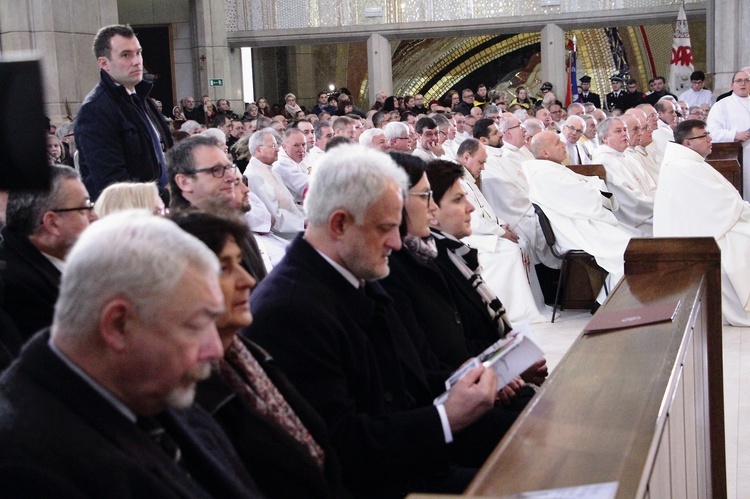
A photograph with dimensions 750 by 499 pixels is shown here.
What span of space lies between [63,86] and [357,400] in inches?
566

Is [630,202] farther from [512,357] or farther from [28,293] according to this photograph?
[28,293]

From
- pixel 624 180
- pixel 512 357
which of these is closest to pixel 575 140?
pixel 624 180

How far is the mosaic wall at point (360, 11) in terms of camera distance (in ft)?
67.2

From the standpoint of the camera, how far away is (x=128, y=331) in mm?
1576

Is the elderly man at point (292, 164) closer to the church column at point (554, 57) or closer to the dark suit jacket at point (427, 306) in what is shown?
the dark suit jacket at point (427, 306)

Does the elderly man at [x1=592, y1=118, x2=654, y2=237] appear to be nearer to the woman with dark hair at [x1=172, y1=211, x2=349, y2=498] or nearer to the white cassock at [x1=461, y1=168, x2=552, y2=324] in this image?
the white cassock at [x1=461, y1=168, x2=552, y2=324]

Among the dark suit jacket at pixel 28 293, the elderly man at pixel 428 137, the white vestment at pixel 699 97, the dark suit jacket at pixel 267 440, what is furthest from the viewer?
the white vestment at pixel 699 97

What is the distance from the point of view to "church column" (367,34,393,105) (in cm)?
2078

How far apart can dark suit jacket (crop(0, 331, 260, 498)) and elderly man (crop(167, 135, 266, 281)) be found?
92.2 inches

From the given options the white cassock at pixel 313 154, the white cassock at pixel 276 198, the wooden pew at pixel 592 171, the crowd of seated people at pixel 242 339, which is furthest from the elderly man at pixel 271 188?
the crowd of seated people at pixel 242 339

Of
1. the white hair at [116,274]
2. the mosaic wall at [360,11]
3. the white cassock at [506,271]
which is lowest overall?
the white cassock at [506,271]

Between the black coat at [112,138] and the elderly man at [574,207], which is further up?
the black coat at [112,138]

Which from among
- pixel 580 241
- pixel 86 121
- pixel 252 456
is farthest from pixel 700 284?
pixel 580 241

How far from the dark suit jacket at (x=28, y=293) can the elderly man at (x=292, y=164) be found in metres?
5.65
